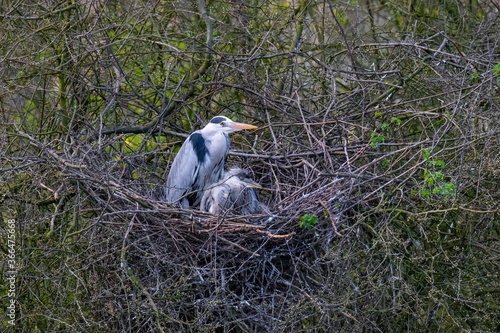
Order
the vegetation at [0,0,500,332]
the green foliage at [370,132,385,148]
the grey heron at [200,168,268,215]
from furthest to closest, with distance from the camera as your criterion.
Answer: the grey heron at [200,168,268,215]
the green foliage at [370,132,385,148]
the vegetation at [0,0,500,332]

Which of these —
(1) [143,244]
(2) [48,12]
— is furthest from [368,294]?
(2) [48,12]

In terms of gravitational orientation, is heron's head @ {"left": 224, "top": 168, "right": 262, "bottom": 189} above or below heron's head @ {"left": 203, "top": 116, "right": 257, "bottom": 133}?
below

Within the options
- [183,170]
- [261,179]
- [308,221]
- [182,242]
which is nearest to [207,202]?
[183,170]

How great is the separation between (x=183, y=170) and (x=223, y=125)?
0.49 meters

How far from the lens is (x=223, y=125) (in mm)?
4707

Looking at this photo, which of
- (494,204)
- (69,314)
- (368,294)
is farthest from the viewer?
(69,314)

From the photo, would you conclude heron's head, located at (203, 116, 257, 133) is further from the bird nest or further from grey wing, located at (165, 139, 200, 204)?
the bird nest

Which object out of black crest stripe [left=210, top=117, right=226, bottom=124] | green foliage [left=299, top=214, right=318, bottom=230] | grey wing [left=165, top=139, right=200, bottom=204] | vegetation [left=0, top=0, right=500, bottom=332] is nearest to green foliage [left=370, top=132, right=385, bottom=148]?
vegetation [left=0, top=0, right=500, bottom=332]

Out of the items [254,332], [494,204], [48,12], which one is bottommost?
[254,332]

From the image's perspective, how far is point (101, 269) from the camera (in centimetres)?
362

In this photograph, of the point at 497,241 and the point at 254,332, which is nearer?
the point at 254,332

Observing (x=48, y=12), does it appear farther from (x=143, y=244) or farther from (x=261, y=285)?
(x=261, y=285)

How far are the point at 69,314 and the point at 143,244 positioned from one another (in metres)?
0.61

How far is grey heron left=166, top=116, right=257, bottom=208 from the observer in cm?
468
